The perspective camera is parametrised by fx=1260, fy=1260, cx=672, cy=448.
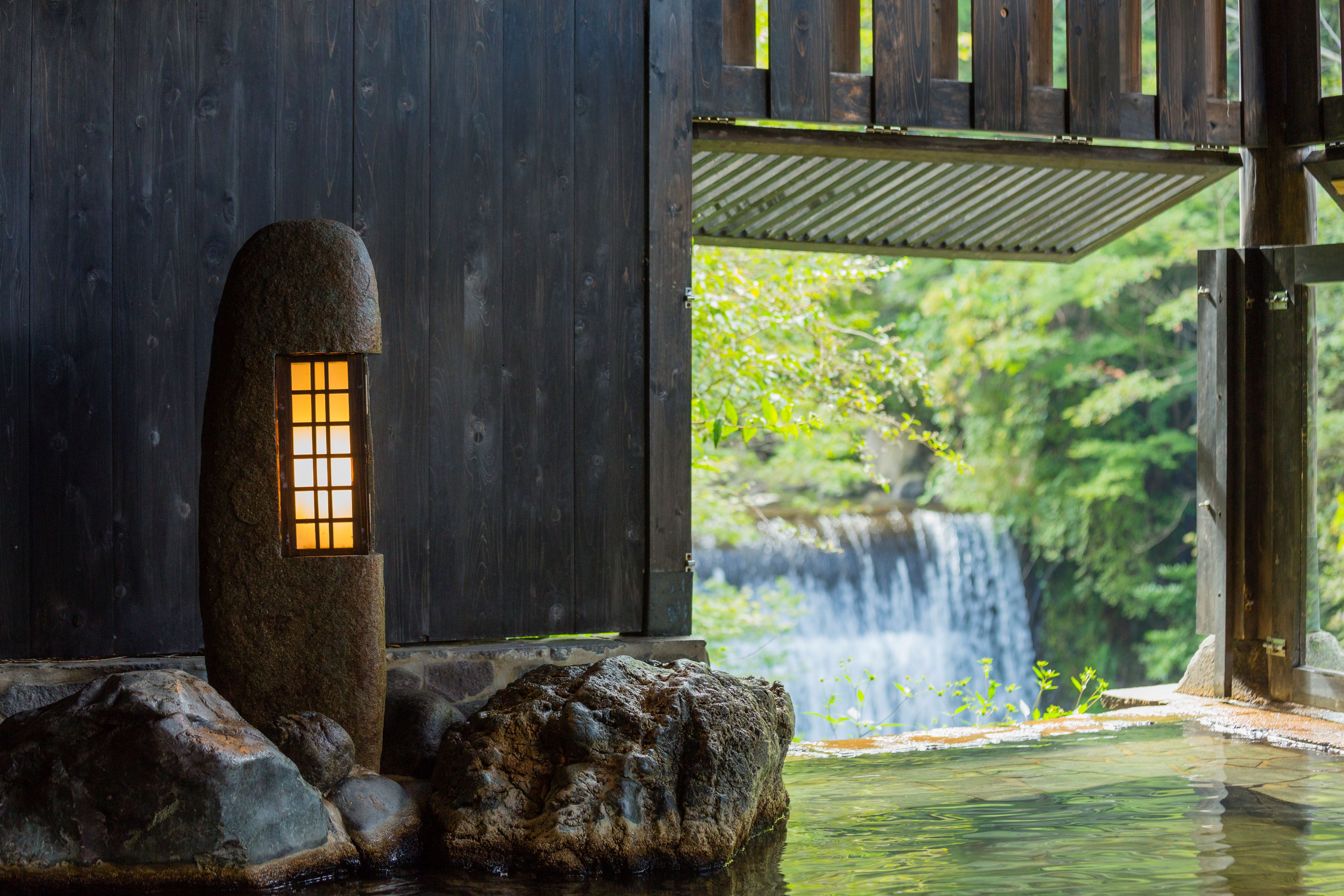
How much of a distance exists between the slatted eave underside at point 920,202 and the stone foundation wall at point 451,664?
2308mm

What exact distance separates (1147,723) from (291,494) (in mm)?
4398

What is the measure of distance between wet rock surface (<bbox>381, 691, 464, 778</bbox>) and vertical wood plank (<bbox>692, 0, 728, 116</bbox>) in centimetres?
286

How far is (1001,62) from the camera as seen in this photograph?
6109 mm

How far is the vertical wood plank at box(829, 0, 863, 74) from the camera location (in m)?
5.87

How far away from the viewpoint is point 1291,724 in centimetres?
618

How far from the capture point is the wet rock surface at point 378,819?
4.02 m

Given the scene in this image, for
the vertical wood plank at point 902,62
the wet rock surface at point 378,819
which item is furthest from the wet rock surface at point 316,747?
the vertical wood plank at point 902,62

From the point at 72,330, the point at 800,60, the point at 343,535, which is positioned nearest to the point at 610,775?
the point at 343,535

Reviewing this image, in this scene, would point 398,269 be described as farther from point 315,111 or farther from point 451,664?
point 451,664

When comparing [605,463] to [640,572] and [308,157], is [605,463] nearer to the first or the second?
[640,572]

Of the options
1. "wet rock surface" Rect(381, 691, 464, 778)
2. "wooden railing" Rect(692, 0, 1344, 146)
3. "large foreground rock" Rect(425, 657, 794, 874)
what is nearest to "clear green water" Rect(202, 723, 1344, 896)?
"large foreground rock" Rect(425, 657, 794, 874)

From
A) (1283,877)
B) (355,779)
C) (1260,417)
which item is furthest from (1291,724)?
(355,779)

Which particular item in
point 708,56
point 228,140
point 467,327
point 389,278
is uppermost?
point 708,56

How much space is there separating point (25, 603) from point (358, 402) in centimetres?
153
